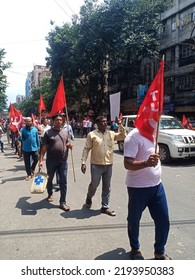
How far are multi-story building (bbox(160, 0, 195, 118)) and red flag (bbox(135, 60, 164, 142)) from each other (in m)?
22.9

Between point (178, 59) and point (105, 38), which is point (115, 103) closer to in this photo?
point (105, 38)

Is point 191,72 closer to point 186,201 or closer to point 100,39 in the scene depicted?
point 100,39

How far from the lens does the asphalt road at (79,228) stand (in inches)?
148

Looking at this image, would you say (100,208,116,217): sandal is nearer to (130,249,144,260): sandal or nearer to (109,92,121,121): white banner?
(130,249,144,260): sandal

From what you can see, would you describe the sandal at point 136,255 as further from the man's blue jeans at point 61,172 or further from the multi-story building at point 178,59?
the multi-story building at point 178,59

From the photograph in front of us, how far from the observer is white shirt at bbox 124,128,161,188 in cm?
328

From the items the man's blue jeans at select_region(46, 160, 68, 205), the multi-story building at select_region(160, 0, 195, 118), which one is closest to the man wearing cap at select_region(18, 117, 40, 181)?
the man's blue jeans at select_region(46, 160, 68, 205)

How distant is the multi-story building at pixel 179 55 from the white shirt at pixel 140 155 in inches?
909

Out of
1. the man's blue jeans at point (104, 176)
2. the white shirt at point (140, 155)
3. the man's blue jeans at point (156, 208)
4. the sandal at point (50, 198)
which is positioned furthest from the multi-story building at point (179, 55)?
the man's blue jeans at point (156, 208)

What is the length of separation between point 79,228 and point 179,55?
26168 millimetres

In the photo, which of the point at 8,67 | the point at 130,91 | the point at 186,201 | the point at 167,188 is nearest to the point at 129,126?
the point at 167,188

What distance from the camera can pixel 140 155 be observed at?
3336mm

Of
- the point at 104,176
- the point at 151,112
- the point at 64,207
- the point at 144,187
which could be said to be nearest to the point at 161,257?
the point at 144,187
